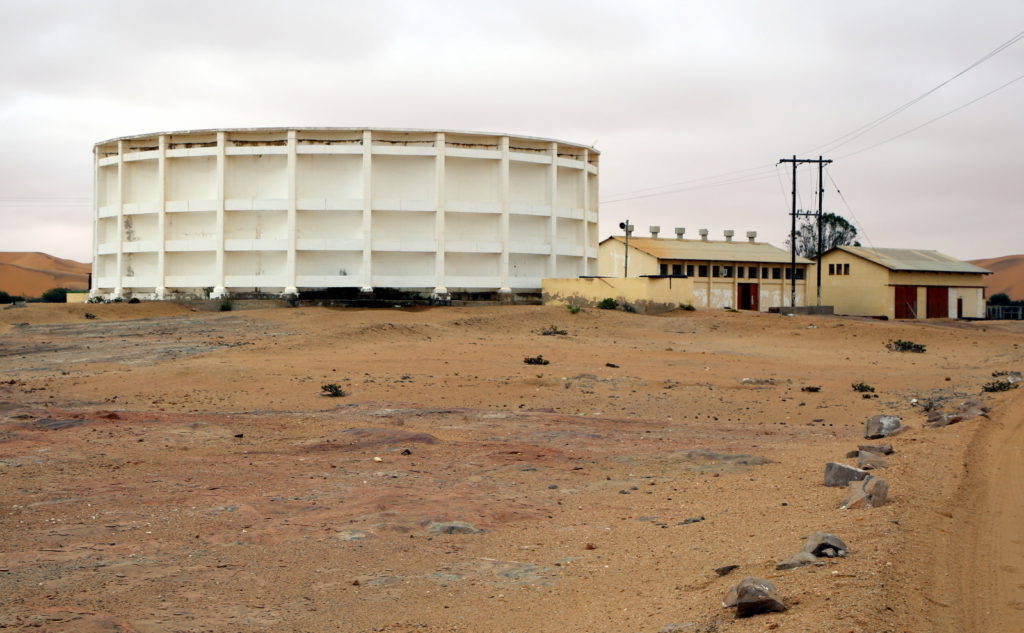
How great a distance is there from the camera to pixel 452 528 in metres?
8.38

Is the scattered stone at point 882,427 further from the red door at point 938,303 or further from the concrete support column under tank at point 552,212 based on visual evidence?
the red door at point 938,303

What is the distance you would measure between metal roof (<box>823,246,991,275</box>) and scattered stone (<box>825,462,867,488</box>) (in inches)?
1878

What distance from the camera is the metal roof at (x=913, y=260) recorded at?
5500 centimetres

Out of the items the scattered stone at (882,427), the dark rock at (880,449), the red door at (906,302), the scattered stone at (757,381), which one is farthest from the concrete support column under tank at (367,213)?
the red door at (906,302)

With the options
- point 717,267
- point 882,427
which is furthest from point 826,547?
point 717,267

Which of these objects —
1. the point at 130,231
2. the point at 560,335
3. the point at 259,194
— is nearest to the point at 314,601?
the point at 560,335

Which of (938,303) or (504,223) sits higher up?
(504,223)

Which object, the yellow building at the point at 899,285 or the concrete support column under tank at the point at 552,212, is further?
the yellow building at the point at 899,285

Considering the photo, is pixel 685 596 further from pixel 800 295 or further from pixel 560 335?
pixel 800 295

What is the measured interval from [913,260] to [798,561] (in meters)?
56.7

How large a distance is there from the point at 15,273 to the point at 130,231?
9150cm

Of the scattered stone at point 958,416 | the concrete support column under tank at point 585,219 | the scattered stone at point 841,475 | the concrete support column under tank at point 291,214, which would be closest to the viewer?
the scattered stone at point 841,475

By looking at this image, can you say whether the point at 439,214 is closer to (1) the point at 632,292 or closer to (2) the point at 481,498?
(1) the point at 632,292

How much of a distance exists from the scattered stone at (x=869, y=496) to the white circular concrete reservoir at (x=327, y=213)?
28878 mm
